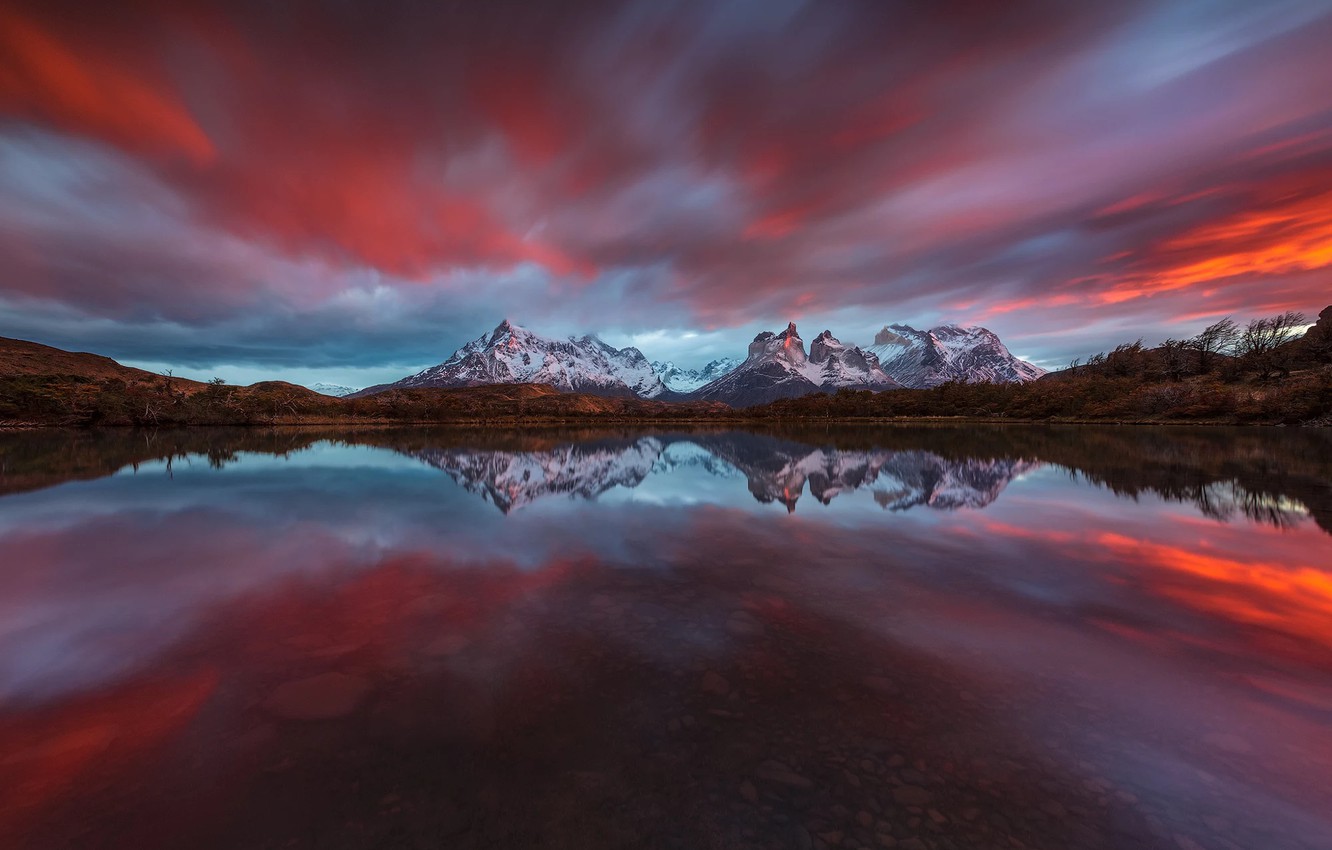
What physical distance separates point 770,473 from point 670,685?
3128cm

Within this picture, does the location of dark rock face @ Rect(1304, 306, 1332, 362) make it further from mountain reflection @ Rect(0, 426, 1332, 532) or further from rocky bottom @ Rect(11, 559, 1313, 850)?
rocky bottom @ Rect(11, 559, 1313, 850)

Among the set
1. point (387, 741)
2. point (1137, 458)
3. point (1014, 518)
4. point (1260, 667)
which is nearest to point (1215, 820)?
point (1260, 667)

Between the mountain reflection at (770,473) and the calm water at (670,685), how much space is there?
765 cm

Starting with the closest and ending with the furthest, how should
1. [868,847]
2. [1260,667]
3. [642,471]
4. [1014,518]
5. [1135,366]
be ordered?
[868,847] → [1260,667] → [1014,518] → [642,471] → [1135,366]

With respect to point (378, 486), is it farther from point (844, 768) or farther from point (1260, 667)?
point (1260, 667)

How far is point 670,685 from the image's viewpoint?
8.20m

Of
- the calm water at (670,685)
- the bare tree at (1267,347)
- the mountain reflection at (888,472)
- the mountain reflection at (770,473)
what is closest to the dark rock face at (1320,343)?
the bare tree at (1267,347)

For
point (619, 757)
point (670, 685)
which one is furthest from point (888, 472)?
Answer: point (619, 757)

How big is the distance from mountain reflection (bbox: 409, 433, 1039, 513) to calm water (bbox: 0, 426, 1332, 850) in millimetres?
7648

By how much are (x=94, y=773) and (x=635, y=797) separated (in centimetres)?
694

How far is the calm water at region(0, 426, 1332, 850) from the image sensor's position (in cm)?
547

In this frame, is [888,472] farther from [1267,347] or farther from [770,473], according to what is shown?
[1267,347]

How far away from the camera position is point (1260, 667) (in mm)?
8773

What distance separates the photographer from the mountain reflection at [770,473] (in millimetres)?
27709
